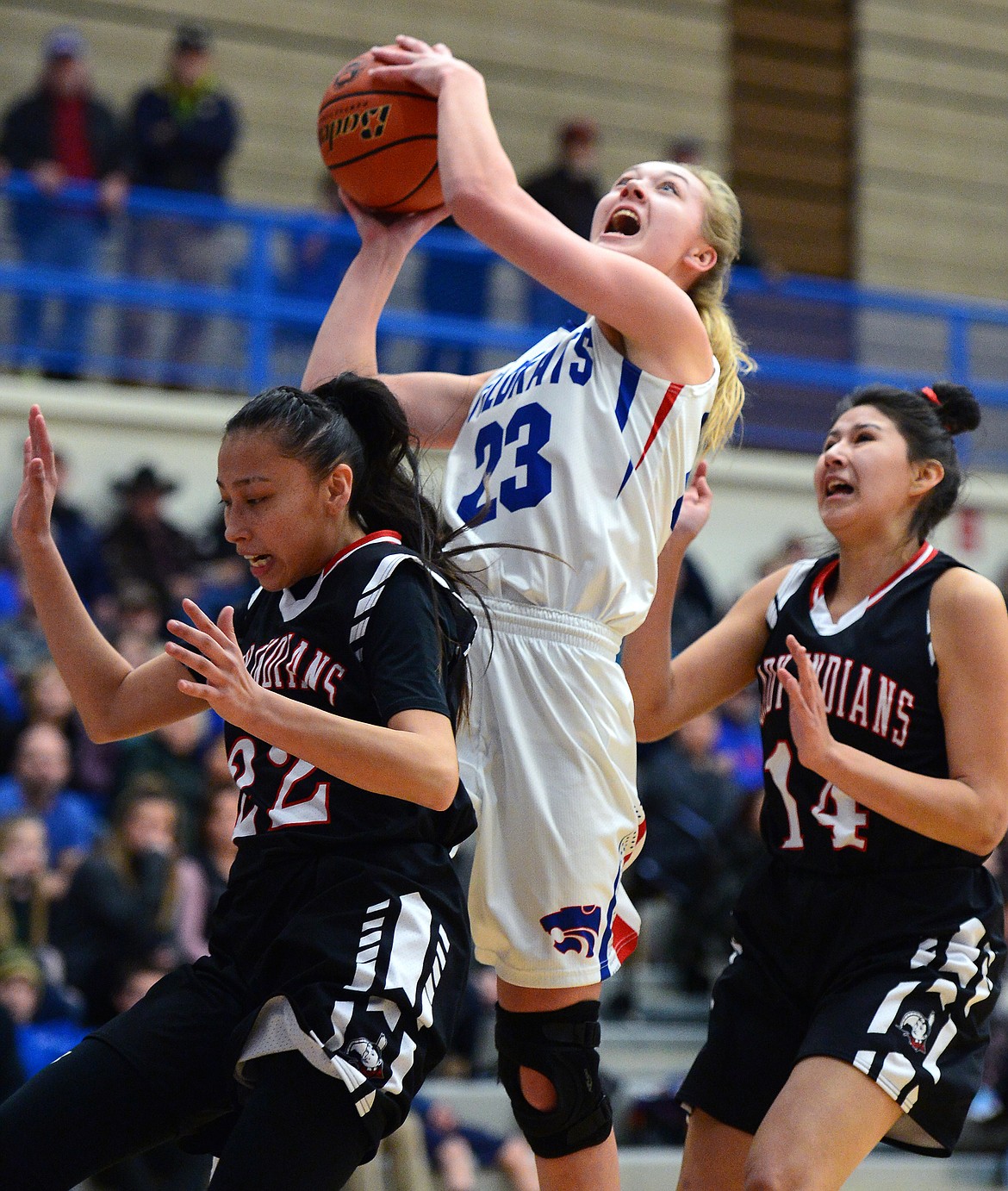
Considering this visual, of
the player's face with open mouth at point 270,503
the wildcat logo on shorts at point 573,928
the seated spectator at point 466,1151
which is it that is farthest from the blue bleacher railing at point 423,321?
the player's face with open mouth at point 270,503

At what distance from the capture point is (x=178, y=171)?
9992mm

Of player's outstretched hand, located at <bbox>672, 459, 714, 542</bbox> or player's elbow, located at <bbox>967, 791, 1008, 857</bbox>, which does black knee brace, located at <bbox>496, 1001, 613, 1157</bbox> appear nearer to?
player's elbow, located at <bbox>967, 791, 1008, 857</bbox>

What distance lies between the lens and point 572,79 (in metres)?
12.8

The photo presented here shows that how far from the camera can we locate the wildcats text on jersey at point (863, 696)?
3.20 m

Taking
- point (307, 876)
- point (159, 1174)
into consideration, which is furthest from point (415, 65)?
point (159, 1174)

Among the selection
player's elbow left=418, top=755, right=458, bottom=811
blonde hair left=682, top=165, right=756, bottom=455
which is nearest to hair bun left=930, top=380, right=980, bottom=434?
blonde hair left=682, top=165, right=756, bottom=455

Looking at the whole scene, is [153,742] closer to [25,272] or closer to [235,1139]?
[25,272]

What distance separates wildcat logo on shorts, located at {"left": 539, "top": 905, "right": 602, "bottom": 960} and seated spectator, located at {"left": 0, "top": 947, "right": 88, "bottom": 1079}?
3574 mm

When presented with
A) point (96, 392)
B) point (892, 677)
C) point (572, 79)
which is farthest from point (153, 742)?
point (572, 79)

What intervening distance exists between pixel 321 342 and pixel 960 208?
37.5 feet

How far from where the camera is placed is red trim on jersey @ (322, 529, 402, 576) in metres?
2.77

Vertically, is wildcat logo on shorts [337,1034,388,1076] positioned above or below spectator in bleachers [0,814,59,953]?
above

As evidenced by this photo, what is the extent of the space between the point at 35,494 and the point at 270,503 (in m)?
0.50

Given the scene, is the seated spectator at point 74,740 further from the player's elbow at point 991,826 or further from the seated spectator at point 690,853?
the player's elbow at point 991,826
